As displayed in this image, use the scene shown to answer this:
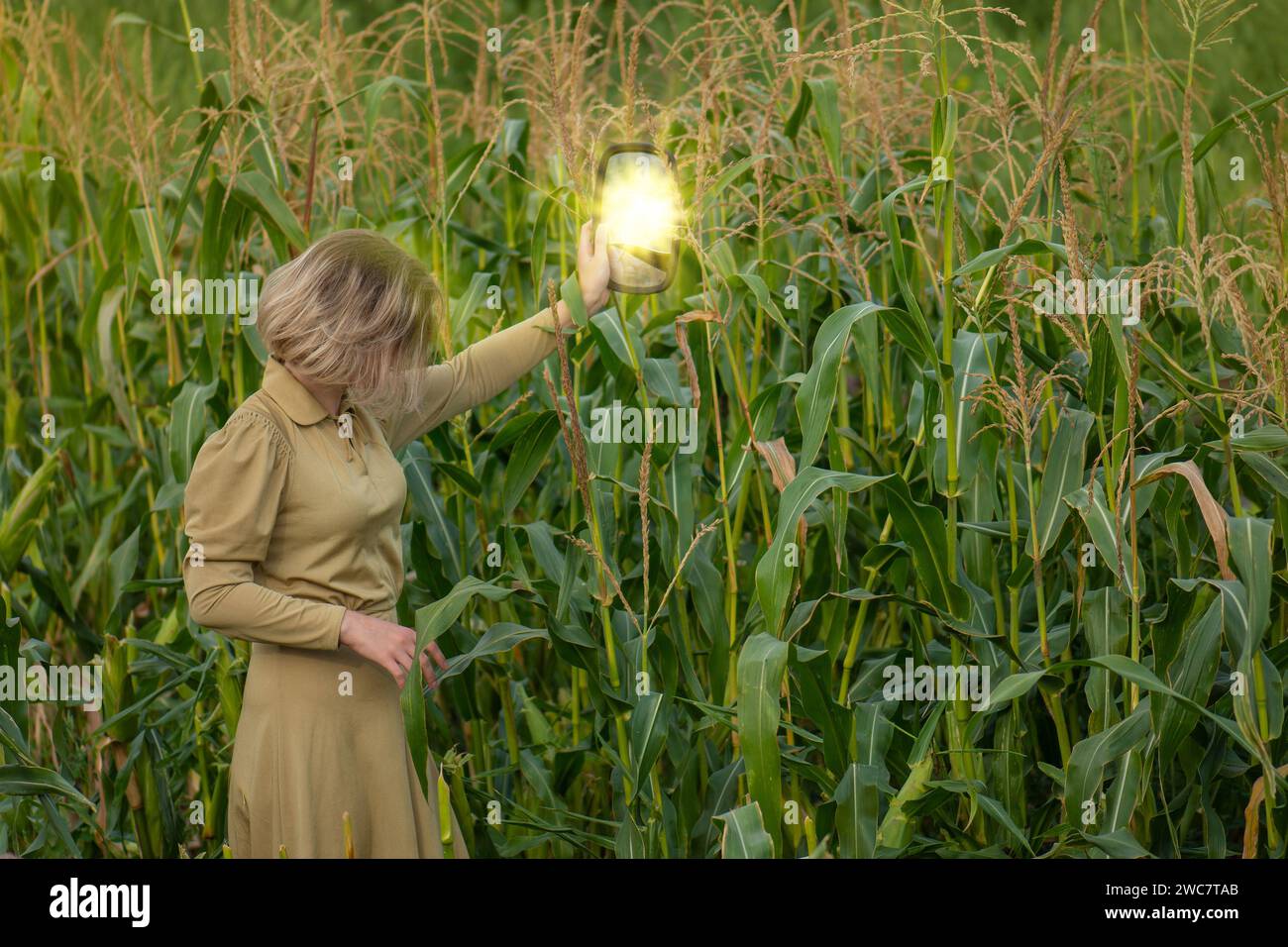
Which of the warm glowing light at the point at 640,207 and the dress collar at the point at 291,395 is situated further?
the warm glowing light at the point at 640,207

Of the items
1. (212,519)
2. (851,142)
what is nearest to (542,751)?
(212,519)

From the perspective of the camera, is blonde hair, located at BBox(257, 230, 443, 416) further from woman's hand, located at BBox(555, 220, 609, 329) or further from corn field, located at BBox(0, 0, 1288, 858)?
woman's hand, located at BBox(555, 220, 609, 329)

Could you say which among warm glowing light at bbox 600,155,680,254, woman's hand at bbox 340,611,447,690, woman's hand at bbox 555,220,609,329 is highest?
warm glowing light at bbox 600,155,680,254

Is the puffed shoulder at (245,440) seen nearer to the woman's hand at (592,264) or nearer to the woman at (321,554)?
the woman at (321,554)

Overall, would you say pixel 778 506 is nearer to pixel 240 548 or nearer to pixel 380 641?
pixel 380 641

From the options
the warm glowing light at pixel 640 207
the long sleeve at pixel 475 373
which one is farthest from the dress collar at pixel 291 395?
the warm glowing light at pixel 640 207

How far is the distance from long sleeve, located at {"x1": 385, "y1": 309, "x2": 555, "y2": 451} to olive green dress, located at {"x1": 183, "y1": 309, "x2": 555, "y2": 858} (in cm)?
15

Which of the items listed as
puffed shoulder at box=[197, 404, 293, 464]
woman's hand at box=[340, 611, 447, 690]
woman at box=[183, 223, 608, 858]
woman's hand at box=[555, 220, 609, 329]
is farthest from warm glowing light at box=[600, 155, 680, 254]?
woman's hand at box=[340, 611, 447, 690]

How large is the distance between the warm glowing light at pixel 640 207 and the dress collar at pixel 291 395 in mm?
808

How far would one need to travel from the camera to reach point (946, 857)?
256 centimetres

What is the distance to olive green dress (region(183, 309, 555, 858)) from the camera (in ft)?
7.07

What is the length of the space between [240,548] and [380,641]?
29cm

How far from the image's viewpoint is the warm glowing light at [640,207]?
270cm

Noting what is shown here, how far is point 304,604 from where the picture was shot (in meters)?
2.17
